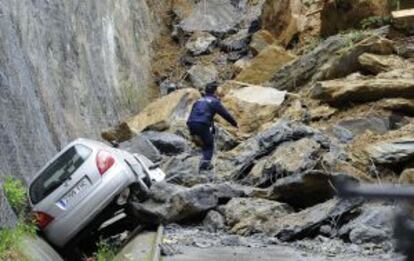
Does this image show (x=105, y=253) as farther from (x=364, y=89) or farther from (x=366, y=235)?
(x=364, y=89)

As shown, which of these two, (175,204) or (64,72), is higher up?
(64,72)

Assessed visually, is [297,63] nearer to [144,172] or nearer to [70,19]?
[70,19]

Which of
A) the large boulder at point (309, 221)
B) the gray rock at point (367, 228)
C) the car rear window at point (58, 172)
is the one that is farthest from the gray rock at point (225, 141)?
the gray rock at point (367, 228)

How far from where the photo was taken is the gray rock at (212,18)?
91.9 ft

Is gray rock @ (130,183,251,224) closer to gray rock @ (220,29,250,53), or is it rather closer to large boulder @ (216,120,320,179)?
large boulder @ (216,120,320,179)

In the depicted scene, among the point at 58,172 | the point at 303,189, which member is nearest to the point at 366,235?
the point at 303,189

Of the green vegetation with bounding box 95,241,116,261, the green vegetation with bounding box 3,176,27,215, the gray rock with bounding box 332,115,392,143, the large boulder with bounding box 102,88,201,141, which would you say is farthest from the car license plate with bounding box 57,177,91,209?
the large boulder with bounding box 102,88,201,141

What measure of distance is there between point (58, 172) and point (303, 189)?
12.6 feet

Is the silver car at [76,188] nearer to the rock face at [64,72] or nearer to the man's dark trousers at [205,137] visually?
the rock face at [64,72]

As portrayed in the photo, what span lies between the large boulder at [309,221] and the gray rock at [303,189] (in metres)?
0.73

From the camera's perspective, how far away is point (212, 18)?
93.8 feet

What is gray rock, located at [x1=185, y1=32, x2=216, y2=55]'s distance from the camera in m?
26.8

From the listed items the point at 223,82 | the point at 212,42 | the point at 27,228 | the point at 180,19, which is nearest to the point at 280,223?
the point at 27,228

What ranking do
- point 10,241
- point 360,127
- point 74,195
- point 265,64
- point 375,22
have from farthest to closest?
point 265,64 → point 375,22 → point 360,127 → point 74,195 → point 10,241
